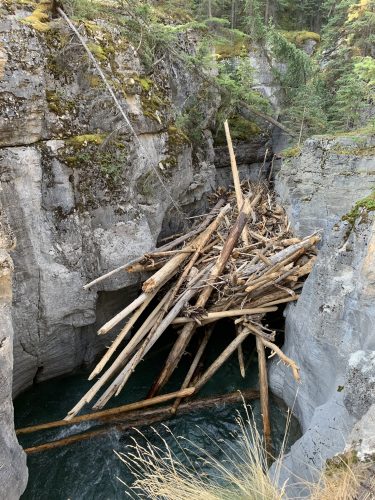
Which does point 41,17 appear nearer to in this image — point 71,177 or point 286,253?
point 71,177

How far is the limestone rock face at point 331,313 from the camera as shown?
4430 mm

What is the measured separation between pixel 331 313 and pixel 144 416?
3.47 m

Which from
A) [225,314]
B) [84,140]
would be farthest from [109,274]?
[84,140]

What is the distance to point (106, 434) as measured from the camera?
6109 millimetres

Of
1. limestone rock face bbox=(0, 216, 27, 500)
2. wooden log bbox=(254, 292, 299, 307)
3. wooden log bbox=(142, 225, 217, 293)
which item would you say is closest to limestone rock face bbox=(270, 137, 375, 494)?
wooden log bbox=(254, 292, 299, 307)

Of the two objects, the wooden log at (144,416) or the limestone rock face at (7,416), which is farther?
the wooden log at (144,416)

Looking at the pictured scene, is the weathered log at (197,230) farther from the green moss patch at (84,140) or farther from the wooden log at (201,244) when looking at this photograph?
the green moss patch at (84,140)

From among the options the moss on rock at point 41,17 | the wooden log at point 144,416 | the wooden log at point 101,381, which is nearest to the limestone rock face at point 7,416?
the wooden log at point 101,381

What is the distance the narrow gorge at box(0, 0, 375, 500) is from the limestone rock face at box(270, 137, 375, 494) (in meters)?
0.02

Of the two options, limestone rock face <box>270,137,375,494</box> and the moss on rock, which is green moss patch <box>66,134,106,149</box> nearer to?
the moss on rock

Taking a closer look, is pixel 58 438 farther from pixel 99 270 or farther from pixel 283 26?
pixel 283 26

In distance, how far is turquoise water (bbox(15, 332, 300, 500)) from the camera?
5.54 m

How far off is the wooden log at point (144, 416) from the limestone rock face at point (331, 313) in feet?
2.66

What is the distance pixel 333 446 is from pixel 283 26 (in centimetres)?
1841
